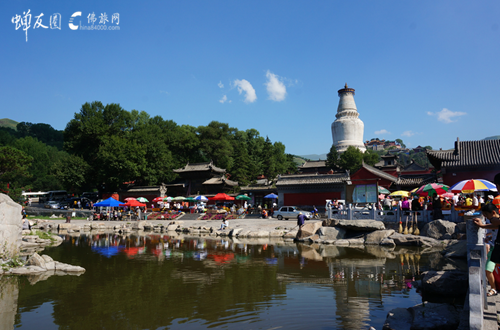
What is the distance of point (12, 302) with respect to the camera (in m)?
7.48

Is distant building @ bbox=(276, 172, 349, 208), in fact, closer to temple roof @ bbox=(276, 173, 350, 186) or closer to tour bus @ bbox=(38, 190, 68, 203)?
temple roof @ bbox=(276, 173, 350, 186)

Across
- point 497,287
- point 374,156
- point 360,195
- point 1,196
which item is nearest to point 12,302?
point 1,196

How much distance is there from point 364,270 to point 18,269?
10611 mm

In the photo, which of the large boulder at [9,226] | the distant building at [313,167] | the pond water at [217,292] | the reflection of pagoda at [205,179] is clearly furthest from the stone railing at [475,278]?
the distant building at [313,167]

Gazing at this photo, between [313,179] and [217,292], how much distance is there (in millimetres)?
26983

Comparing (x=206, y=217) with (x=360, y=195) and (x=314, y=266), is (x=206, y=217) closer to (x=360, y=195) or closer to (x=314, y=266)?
(x=360, y=195)

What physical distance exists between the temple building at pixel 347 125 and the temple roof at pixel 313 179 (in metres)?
28.6

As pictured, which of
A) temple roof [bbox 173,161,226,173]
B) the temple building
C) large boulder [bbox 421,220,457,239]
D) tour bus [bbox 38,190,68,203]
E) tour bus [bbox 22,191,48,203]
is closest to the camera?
large boulder [bbox 421,220,457,239]

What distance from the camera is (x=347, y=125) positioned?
63.0 meters

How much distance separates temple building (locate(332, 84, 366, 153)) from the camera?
63031 mm

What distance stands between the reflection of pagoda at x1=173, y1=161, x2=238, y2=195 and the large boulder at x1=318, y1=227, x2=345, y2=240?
A: 26.4 meters

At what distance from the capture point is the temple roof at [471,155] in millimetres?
24423

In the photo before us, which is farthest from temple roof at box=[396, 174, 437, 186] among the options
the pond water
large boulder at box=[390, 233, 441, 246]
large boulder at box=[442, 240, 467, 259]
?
the pond water

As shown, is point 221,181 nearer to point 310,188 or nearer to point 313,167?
point 310,188
